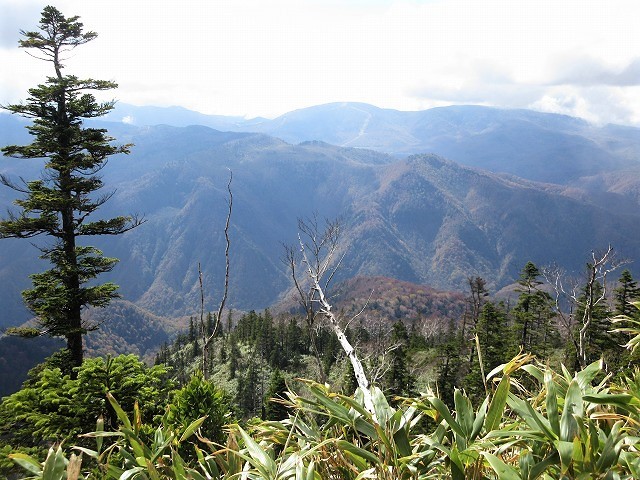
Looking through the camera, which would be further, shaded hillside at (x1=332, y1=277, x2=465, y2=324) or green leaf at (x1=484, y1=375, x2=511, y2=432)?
shaded hillside at (x1=332, y1=277, x2=465, y2=324)

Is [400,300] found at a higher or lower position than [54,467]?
lower

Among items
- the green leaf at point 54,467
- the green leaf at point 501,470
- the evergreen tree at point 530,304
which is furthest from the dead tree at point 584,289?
the evergreen tree at point 530,304

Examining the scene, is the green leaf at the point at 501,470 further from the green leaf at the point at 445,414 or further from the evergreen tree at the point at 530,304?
the evergreen tree at the point at 530,304

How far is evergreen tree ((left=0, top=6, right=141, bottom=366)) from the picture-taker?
13.6 meters

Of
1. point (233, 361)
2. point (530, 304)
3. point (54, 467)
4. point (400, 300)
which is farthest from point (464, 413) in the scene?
point (400, 300)

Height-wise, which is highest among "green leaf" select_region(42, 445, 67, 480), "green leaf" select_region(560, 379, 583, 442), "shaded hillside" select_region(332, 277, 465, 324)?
"green leaf" select_region(560, 379, 583, 442)

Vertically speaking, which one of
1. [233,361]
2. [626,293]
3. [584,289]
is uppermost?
[584,289]

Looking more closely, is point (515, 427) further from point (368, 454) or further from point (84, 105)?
point (84, 105)

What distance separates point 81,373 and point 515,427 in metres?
9.71

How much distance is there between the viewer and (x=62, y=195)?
14.0 m

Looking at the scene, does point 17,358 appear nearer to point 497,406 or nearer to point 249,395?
point 249,395

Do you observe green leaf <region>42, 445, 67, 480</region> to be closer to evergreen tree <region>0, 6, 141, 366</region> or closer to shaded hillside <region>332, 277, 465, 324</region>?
evergreen tree <region>0, 6, 141, 366</region>

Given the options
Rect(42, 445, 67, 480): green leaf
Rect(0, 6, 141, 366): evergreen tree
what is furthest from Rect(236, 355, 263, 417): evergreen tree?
Rect(42, 445, 67, 480): green leaf

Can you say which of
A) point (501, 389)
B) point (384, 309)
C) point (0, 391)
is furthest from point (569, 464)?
point (384, 309)
